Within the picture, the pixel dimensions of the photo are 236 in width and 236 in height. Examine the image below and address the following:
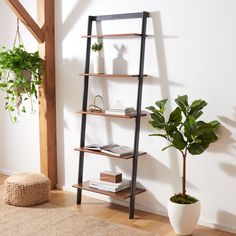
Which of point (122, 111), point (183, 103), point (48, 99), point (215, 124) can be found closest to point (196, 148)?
point (215, 124)

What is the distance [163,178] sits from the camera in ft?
11.9

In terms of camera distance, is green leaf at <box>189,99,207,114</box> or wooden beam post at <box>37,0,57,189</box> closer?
green leaf at <box>189,99,207,114</box>

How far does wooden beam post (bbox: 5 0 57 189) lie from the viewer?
4.21 metres

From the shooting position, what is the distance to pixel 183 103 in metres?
3.22

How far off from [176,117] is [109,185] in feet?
2.99

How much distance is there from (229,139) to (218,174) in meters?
0.29

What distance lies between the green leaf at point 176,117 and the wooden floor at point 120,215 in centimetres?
85

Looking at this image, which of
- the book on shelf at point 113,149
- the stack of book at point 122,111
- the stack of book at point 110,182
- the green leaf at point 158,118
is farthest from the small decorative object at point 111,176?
the green leaf at point 158,118

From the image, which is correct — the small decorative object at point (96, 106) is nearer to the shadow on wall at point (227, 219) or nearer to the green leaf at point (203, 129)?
the green leaf at point (203, 129)

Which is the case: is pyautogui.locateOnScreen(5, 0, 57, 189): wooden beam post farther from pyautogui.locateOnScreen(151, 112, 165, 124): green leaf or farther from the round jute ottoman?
pyautogui.locateOnScreen(151, 112, 165, 124): green leaf

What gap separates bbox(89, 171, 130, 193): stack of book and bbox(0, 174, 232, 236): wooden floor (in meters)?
0.21

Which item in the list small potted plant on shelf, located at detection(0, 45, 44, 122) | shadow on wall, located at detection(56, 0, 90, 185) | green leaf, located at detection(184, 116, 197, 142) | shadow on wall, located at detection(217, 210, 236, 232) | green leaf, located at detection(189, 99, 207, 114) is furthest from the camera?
shadow on wall, located at detection(56, 0, 90, 185)

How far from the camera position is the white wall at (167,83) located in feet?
10.6

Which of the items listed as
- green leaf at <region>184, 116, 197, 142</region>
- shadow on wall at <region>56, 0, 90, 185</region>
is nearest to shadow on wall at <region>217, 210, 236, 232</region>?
green leaf at <region>184, 116, 197, 142</region>
